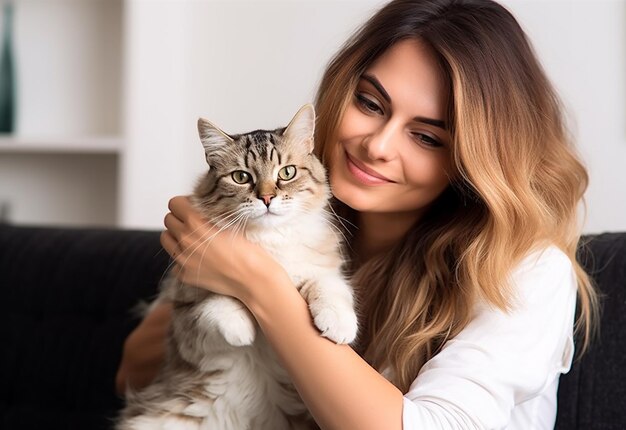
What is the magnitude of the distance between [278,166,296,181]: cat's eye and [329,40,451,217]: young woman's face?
120mm

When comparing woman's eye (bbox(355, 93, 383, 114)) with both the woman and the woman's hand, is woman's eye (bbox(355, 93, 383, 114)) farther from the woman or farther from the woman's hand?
the woman's hand

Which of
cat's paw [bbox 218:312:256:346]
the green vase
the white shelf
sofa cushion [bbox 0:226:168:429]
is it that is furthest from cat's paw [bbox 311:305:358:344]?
the green vase

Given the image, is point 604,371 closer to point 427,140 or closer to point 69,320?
point 427,140

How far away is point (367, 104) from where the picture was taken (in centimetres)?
152

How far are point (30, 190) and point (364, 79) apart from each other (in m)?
2.19

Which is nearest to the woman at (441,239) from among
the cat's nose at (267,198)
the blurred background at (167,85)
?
the cat's nose at (267,198)

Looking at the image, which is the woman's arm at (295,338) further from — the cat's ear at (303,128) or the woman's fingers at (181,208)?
the cat's ear at (303,128)

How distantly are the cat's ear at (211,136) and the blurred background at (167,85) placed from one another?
99cm

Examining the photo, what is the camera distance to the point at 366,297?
167 centimetres

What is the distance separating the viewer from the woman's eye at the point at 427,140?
148cm

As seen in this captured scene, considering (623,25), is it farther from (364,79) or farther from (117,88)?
(117,88)

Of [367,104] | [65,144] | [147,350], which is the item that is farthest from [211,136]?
[65,144]

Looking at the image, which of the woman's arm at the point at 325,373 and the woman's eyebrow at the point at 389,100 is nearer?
the woman's arm at the point at 325,373

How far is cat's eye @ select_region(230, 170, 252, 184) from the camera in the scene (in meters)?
1.44
